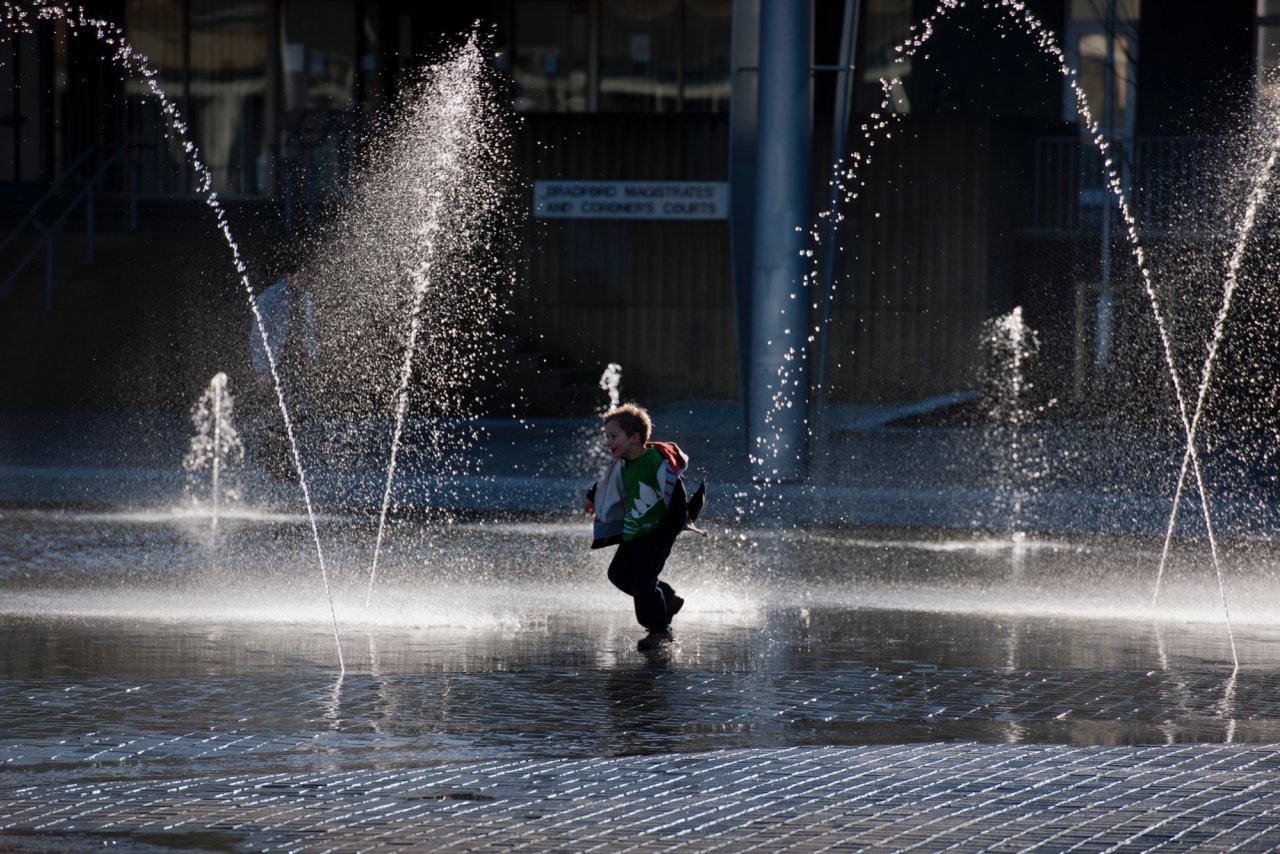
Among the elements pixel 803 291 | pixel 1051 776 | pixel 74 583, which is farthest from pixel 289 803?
pixel 803 291

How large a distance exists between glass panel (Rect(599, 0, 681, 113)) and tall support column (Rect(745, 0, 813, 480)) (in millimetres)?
10848

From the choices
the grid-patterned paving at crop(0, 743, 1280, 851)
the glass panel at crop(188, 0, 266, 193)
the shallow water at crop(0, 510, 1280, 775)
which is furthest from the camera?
the glass panel at crop(188, 0, 266, 193)

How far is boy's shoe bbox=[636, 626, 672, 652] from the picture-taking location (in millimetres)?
8750

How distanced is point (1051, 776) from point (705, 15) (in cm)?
2177

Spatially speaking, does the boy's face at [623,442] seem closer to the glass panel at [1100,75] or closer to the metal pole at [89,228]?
the metal pole at [89,228]

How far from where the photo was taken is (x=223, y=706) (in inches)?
285

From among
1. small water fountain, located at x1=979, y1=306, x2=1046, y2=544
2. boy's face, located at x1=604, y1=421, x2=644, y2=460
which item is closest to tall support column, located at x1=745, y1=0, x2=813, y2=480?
small water fountain, located at x1=979, y1=306, x2=1046, y2=544

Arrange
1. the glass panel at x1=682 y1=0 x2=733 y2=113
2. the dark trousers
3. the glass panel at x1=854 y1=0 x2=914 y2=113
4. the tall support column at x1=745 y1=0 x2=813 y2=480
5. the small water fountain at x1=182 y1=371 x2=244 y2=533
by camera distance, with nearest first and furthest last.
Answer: the dark trousers → the small water fountain at x1=182 y1=371 x2=244 y2=533 → the tall support column at x1=745 y1=0 x2=813 y2=480 → the glass panel at x1=854 y1=0 x2=914 y2=113 → the glass panel at x1=682 y1=0 x2=733 y2=113

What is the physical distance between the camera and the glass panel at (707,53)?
88.0ft

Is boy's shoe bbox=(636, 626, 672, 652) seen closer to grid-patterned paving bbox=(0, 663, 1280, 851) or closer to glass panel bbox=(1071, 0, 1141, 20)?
grid-patterned paving bbox=(0, 663, 1280, 851)

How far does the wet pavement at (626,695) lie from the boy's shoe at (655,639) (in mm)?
88

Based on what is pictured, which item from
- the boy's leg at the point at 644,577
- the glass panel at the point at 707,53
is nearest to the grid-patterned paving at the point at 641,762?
the boy's leg at the point at 644,577

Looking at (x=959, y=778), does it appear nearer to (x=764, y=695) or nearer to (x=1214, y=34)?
(x=764, y=695)

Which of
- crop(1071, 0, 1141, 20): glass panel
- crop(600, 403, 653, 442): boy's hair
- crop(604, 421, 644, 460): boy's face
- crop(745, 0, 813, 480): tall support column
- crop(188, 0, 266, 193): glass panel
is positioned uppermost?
crop(1071, 0, 1141, 20): glass panel
